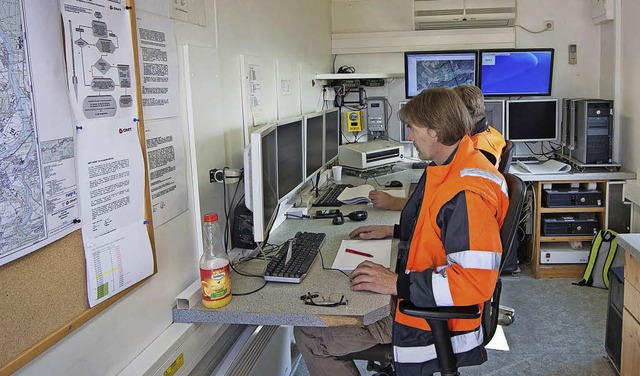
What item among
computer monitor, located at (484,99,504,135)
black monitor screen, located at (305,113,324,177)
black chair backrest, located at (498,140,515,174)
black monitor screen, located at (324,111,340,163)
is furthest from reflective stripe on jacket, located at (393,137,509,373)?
computer monitor, located at (484,99,504,135)

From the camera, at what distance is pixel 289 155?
91.9 inches

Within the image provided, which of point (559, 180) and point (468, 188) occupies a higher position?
point (468, 188)

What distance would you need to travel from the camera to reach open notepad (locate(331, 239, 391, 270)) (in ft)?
6.63

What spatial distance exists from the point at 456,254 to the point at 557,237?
2740mm

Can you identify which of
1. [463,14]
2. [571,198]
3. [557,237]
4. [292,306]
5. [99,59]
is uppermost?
[463,14]

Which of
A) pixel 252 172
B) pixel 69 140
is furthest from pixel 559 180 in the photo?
pixel 69 140

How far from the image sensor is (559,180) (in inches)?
154

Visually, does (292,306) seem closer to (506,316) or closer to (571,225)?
(506,316)

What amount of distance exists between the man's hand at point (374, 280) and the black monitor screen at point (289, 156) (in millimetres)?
518

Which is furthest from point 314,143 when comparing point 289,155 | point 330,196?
point 289,155

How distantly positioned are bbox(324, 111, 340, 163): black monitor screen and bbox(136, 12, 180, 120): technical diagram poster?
173cm

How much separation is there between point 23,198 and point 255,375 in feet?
4.38

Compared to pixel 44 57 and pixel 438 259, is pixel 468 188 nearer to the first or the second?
pixel 438 259

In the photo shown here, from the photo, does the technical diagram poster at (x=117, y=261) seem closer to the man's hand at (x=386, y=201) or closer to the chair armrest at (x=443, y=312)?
the chair armrest at (x=443, y=312)
